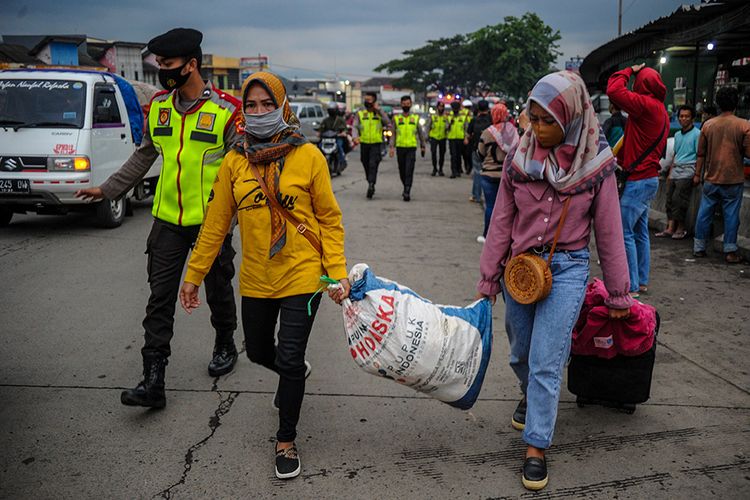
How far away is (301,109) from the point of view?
25.3 metres

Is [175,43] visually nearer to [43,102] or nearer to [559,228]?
[559,228]

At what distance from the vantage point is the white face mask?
A: 3418 mm

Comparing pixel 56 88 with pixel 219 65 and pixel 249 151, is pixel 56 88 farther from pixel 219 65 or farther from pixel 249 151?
pixel 219 65

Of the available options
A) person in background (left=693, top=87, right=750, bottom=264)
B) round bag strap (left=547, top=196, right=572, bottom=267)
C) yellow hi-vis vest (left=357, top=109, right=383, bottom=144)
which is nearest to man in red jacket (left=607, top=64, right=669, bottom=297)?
person in background (left=693, top=87, right=750, bottom=264)

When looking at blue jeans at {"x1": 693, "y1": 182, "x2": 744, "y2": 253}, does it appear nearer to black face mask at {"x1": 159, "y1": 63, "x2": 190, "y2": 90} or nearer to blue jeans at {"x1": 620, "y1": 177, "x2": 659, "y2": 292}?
blue jeans at {"x1": 620, "y1": 177, "x2": 659, "y2": 292}

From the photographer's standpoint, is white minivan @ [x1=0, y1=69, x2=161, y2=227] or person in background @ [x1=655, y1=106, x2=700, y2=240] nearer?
white minivan @ [x1=0, y1=69, x2=161, y2=227]

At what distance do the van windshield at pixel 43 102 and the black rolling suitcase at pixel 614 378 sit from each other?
770cm

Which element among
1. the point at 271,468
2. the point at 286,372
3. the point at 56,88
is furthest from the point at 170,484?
the point at 56,88

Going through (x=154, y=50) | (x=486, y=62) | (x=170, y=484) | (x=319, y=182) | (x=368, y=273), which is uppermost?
(x=486, y=62)

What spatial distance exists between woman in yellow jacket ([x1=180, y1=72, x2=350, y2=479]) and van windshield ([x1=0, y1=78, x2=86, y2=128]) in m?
6.89

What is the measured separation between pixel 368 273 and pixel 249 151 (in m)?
0.82

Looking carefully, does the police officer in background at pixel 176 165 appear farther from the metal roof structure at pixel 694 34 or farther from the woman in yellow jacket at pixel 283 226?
the metal roof structure at pixel 694 34

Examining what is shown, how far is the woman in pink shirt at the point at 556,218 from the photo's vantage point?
3.22 m

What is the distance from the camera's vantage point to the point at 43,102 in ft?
31.4
